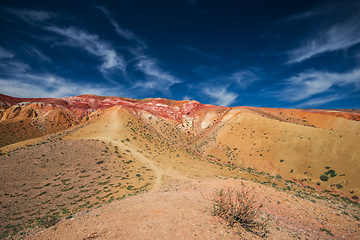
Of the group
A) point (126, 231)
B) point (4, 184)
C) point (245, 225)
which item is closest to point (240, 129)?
point (245, 225)

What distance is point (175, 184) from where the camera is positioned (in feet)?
46.3

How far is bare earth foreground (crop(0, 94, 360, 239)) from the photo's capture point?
6.38 meters

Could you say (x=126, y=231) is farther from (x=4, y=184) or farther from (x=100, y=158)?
(x=100, y=158)

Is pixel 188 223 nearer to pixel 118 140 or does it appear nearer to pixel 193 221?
pixel 193 221

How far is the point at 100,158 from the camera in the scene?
18.6 metres

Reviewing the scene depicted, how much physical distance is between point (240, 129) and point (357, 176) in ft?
68.8

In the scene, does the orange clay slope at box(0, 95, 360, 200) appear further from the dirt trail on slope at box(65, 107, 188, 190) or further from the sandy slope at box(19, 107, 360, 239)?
the sandy slope at box(19, 107, 360, 239)

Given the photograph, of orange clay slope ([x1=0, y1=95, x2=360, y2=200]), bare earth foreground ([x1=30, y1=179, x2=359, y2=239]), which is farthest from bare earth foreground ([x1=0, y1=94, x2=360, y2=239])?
orange clay slope ([x1=0, y1=95, x2=360, y2=200])

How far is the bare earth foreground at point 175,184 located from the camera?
638 cm

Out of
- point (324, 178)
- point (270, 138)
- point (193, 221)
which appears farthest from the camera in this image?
point (270, 138)

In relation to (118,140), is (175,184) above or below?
below

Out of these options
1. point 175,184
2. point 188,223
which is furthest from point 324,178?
point 188,223

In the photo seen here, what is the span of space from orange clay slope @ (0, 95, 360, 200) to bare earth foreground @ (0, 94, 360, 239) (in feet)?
0.58

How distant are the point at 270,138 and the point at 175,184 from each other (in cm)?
2386
